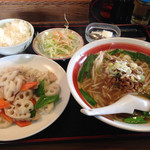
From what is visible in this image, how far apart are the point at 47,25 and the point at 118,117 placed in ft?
6.20

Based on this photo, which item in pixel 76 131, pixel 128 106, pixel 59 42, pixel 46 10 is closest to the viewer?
pixel 128 106

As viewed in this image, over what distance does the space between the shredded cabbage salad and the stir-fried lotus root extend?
452mm

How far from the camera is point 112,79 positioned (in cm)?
126

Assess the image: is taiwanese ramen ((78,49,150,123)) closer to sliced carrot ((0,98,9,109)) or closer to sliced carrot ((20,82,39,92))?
sliced carrot ((20,82,39,92))

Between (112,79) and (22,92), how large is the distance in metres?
0.85

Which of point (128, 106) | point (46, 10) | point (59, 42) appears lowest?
point (59, 42)

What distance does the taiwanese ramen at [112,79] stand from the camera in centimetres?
120

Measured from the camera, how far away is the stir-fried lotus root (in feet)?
4.15

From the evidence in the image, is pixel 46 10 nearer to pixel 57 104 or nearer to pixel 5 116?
pixel 57 104

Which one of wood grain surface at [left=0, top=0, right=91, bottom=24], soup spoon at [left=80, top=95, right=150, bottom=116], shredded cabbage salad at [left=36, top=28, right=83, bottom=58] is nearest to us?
soup spoon at [left=80, top=95, right=150, bottom=116]

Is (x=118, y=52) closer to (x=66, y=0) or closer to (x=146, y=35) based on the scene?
(x=146, y=35)

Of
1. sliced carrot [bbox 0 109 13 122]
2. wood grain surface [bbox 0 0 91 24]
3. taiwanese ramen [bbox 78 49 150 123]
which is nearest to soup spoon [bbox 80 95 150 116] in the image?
taiwanese ramen [bbox 78 49 150 123]

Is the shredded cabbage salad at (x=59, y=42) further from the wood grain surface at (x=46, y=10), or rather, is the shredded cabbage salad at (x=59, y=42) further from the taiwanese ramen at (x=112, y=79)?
the taiwanese ramen at (x=112, y=79)

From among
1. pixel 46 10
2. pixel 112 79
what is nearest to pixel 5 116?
pixel 112 79
